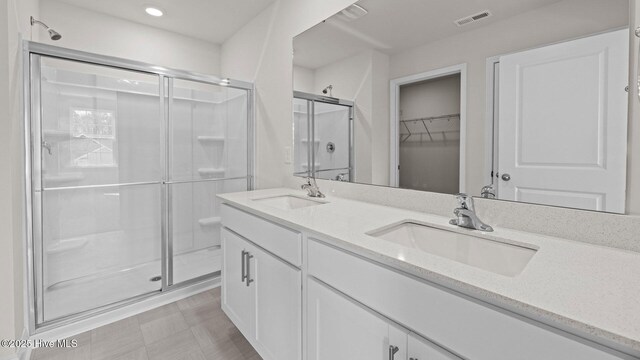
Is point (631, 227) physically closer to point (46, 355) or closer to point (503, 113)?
point (503, 113)

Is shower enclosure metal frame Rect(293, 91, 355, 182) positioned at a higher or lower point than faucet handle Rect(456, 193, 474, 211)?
higher

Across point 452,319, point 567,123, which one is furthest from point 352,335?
point 567,123

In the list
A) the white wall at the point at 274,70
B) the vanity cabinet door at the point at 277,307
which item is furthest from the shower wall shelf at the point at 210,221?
the vanity cabinet door at the point at 277,307

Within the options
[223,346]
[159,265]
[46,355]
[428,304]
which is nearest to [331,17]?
[428,304]

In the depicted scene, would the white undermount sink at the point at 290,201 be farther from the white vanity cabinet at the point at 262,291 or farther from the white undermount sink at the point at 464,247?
the white undermount sink at the point at 464,247

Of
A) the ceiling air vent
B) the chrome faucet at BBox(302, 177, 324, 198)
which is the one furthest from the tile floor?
the ceiling air vent

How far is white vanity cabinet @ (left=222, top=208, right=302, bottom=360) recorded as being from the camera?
1.20 m

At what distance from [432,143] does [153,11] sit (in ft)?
8.88

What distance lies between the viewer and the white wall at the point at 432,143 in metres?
1.27

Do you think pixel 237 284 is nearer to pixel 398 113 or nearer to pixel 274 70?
pixel 398 113

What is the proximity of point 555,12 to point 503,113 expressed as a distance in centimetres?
36

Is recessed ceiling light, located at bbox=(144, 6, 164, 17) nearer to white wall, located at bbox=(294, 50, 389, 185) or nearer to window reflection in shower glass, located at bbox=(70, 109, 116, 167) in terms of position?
window reflection in shower glass, located at bbox=(70, 109, 116, 167)

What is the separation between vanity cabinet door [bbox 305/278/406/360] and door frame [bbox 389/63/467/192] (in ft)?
2.40

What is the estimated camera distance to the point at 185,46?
120 inches
